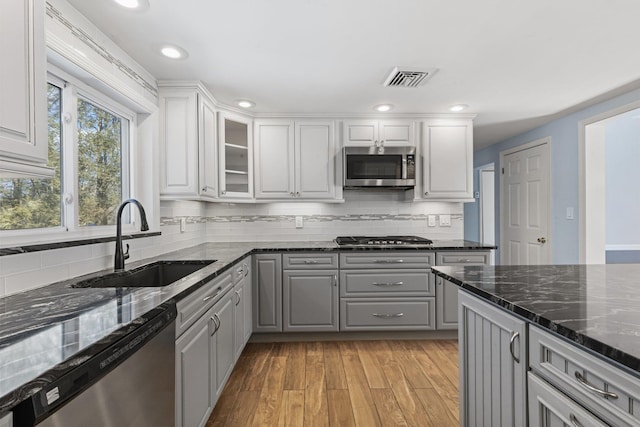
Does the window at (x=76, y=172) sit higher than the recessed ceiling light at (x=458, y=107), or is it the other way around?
the recessed ceiling light at (x=458, y=107)

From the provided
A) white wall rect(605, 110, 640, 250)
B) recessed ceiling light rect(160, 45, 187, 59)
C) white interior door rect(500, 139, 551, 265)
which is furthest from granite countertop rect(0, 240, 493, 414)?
white wall rect(605, 110, 640, 250)

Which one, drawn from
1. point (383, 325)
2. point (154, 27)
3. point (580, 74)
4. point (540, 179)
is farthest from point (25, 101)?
point (540, 179)

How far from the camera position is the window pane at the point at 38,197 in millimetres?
1347

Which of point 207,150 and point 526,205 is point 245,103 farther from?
point 526,205

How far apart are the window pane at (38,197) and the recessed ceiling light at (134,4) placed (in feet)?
1.85

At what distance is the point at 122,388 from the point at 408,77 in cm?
249

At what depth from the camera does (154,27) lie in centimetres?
178

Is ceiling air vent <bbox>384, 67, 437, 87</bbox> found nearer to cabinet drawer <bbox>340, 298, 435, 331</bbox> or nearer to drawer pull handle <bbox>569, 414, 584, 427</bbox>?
cabinet drawer <bbox>340, 298, 435, 331</bbox>

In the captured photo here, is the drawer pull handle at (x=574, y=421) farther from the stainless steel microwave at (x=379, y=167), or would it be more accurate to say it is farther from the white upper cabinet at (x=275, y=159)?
the white upper cabinet at (x=275, y=159)

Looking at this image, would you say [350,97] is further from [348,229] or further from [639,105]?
[639,105]

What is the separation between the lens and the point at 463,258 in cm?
296

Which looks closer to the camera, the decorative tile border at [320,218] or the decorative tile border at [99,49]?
the decorative tile border at [99,49]

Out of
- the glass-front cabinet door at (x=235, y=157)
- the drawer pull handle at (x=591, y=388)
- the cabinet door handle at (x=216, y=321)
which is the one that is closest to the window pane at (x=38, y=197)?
the cabinet door handle at (x=216, y=321)

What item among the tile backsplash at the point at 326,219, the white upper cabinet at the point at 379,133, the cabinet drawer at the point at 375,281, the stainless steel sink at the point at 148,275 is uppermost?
the white upper cabinet at the point at 379,133
